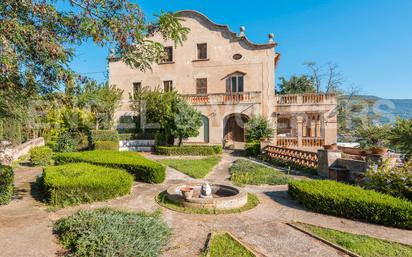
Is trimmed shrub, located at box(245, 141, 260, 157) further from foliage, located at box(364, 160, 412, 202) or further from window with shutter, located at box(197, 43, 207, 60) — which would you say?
window with shutter, located at box(197, 43, 207, 60)

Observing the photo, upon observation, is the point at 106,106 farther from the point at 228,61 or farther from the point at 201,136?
the point at 228,61

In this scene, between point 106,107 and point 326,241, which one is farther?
point 106,107

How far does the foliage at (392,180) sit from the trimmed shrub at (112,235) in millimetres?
6702

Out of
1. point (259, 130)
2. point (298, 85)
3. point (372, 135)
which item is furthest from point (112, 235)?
point (298, 85)

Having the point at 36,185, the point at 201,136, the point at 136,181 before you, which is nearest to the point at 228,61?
the point at 201,136

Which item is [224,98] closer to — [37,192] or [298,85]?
[37,192]

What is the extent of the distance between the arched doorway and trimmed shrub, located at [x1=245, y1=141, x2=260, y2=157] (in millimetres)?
4103

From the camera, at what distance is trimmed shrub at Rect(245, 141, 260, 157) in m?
18.9

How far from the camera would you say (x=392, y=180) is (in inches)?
287

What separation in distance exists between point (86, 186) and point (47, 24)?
4.75m

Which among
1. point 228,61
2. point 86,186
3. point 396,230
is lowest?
point 396,230

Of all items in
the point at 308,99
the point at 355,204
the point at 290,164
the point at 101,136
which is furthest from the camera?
the point at 308,99

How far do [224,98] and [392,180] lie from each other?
642 inches

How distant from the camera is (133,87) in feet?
85.6
